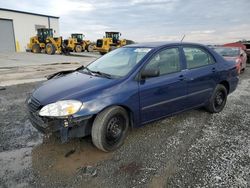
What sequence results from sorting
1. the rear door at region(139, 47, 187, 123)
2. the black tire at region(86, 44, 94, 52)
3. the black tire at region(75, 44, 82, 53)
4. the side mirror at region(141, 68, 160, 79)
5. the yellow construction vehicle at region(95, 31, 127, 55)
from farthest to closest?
the black tire at region(86, 44, 94, 52), the black tire at region(75, 44, 82, 53), the yellow construction vehicle at region(95, 31, 127, 55), the rear door at region(139, 47, 187, 123), the side mirror at region(141, 68, 160, 79)

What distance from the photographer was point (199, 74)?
3.97 metres

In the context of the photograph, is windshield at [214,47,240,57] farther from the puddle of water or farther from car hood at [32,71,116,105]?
the puddle of water

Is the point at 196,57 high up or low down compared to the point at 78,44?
down

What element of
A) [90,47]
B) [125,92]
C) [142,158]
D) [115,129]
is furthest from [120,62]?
[90,47]

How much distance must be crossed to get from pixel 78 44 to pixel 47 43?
4763mm

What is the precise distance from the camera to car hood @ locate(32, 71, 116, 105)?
2756 millimetres


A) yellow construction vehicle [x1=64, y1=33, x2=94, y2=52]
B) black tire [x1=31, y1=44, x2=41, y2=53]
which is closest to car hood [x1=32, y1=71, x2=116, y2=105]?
black tire [x1=31, y1=44, x2=41, y2=53]

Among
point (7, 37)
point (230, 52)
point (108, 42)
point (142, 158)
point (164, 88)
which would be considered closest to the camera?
point (142, 158)

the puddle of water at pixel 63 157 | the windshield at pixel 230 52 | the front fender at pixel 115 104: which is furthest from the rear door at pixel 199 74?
the windshield at pixel 230 52

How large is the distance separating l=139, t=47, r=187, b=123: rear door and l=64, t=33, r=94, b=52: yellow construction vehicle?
76.5 ft

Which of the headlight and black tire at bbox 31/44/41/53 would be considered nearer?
the headlight

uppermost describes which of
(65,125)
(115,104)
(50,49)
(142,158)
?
(50,49)

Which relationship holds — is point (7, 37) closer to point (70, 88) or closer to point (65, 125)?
point (70, 88)

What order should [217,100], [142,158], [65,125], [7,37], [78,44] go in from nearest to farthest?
[65,125] < [142,158] < [217,100] < [7,37] < [78,44]
